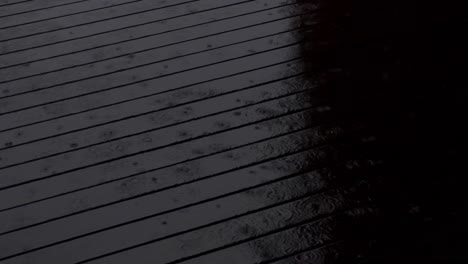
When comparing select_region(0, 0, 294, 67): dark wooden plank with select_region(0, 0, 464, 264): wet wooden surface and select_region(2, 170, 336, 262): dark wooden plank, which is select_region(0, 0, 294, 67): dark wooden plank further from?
select_region(2, 170, 336, 262): dark wooden plank

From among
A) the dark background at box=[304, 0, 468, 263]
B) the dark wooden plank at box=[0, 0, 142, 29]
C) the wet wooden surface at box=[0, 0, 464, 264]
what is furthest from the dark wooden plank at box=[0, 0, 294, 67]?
the dark background at box=[304, 0, 468, 263]

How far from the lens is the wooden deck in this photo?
200 centimetres

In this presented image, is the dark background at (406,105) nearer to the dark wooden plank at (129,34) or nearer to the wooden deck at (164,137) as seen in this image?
the wooden deck at (164,137)

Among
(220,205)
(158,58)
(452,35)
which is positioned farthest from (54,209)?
(452,35)

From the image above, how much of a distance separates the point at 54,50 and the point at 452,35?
1932 millimetres

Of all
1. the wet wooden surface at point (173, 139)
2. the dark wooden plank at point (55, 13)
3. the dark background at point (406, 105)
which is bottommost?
the dark background at point (406, 105)

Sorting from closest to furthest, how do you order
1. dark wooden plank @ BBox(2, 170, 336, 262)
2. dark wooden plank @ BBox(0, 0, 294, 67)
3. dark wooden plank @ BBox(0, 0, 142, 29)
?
dark wooden plank @ BBox(2, 170, 336, 262) → dark wooden plank @ BBox(0, 0, 294, 67) → dark wooden plank @ BBox(0, 0, 142, 29)

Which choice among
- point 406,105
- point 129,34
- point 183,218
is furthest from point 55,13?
point 406,105

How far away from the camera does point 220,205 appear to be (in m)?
2.10

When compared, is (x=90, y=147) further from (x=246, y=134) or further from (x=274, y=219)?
(x=274, y=219)

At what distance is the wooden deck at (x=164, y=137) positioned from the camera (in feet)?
6.56

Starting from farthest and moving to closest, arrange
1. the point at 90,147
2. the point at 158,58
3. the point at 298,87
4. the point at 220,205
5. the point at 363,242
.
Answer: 1. the point at 158,58
2. the point at 298,87
3. the point at 90,147
4. the point at 220,205
5. the point at 363,242

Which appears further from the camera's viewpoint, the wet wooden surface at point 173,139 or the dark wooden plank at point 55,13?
the dark wooden plank at point 55,13

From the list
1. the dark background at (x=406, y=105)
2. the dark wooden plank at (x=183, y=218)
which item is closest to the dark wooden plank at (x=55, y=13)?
the dark background at (x=406, y=105)
